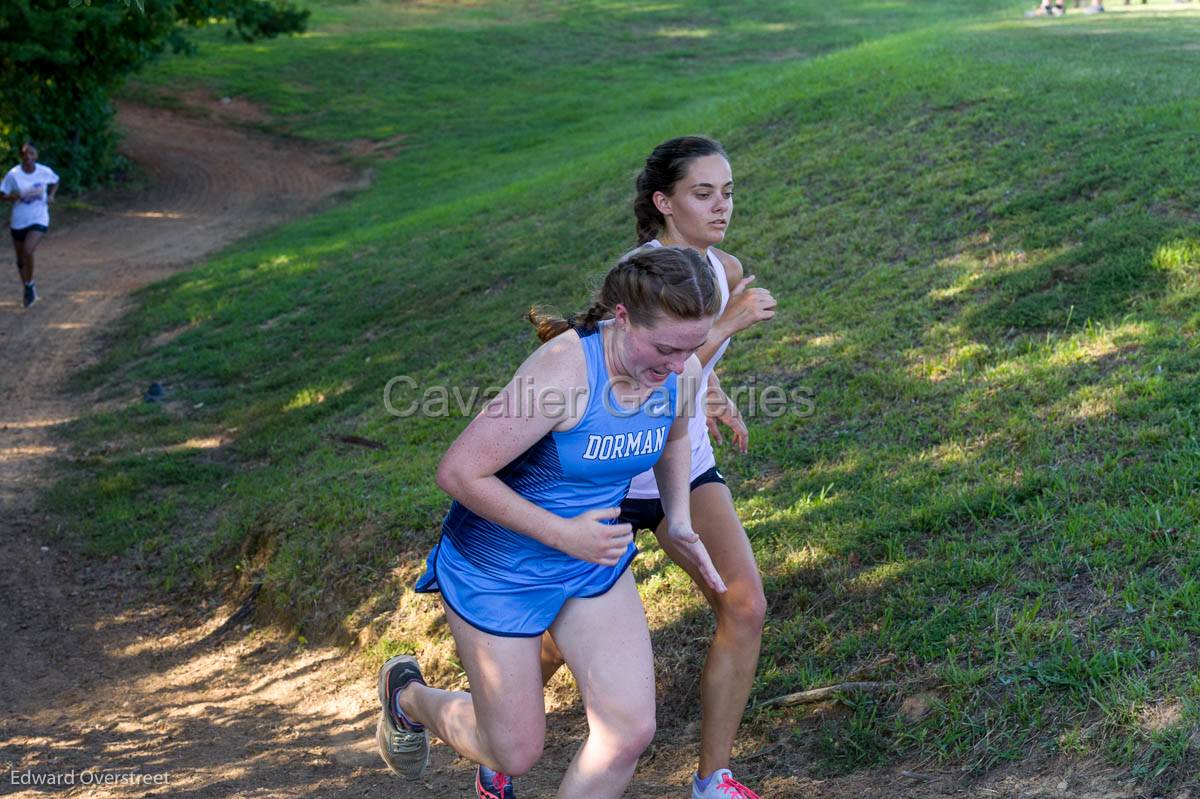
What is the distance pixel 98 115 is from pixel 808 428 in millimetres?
21064

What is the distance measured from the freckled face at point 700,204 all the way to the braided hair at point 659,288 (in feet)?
2.58

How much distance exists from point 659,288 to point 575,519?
28.6 inches

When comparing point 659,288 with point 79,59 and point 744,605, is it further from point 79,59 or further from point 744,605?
point 79,59

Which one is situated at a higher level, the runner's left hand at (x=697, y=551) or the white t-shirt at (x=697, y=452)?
the white t-shirt at (x=697, y=452)

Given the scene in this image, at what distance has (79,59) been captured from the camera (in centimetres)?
2028

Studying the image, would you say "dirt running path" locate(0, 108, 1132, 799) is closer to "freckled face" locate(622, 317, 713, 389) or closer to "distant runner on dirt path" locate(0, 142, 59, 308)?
"freckled face" locate(622, 317, 713, 389)

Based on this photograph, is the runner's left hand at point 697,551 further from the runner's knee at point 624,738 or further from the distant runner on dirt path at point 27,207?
the distant runner on dirt path at point 27,207

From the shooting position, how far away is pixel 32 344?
13766mm

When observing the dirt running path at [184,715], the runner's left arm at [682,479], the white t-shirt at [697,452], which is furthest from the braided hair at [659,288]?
the dirt running path at [184,715]

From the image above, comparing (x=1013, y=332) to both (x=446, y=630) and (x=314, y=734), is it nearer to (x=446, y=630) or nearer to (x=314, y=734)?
(x=446, y=630)

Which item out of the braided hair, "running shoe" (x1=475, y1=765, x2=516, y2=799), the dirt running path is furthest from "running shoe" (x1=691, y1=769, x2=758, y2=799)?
the braided hair

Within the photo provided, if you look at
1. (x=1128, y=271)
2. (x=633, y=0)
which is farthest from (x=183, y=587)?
(x=633, y=0)

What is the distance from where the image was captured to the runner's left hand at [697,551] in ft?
12.7

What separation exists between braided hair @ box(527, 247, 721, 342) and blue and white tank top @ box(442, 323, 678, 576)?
13 centimetres
